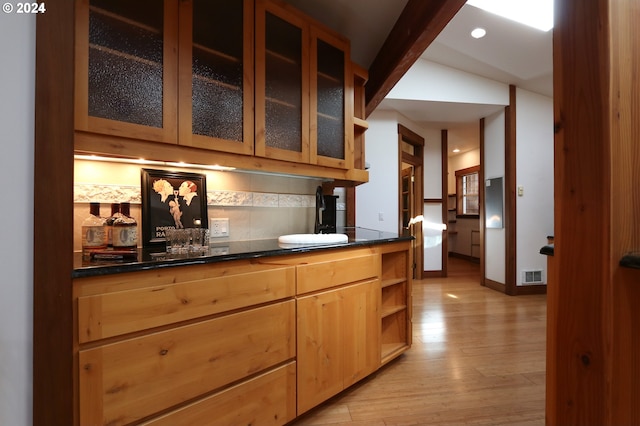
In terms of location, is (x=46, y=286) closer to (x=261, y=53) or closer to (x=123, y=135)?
(x=123, y=135)

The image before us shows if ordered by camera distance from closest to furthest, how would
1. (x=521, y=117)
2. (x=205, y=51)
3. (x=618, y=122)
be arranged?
(x=618, y=122) < (x=205, y=51) < (x=521, y=117)

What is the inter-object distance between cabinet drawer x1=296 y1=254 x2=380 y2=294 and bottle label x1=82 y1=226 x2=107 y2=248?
2.75 feet

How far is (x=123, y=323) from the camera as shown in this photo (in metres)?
0.89

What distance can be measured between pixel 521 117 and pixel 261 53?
3.78m

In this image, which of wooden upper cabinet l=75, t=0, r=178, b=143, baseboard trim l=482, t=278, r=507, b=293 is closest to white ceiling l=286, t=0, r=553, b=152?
wooden upper cabinet l=75, t=0, r=178, b=143

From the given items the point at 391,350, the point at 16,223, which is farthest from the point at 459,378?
the point at 16,223

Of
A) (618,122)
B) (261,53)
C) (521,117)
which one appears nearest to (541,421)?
(618,122)

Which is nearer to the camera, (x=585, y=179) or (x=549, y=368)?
(x=585, y=179)

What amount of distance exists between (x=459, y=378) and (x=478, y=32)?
126 inches

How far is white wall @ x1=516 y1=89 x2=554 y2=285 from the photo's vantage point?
12.0 ft

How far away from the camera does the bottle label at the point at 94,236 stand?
3.66 feet

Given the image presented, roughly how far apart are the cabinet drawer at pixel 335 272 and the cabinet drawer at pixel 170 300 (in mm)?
122

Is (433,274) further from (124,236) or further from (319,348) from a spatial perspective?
(124,236)

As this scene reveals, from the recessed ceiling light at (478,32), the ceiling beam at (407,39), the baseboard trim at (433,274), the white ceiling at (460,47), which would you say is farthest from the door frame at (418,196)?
the ceiling beam at (407,39)
